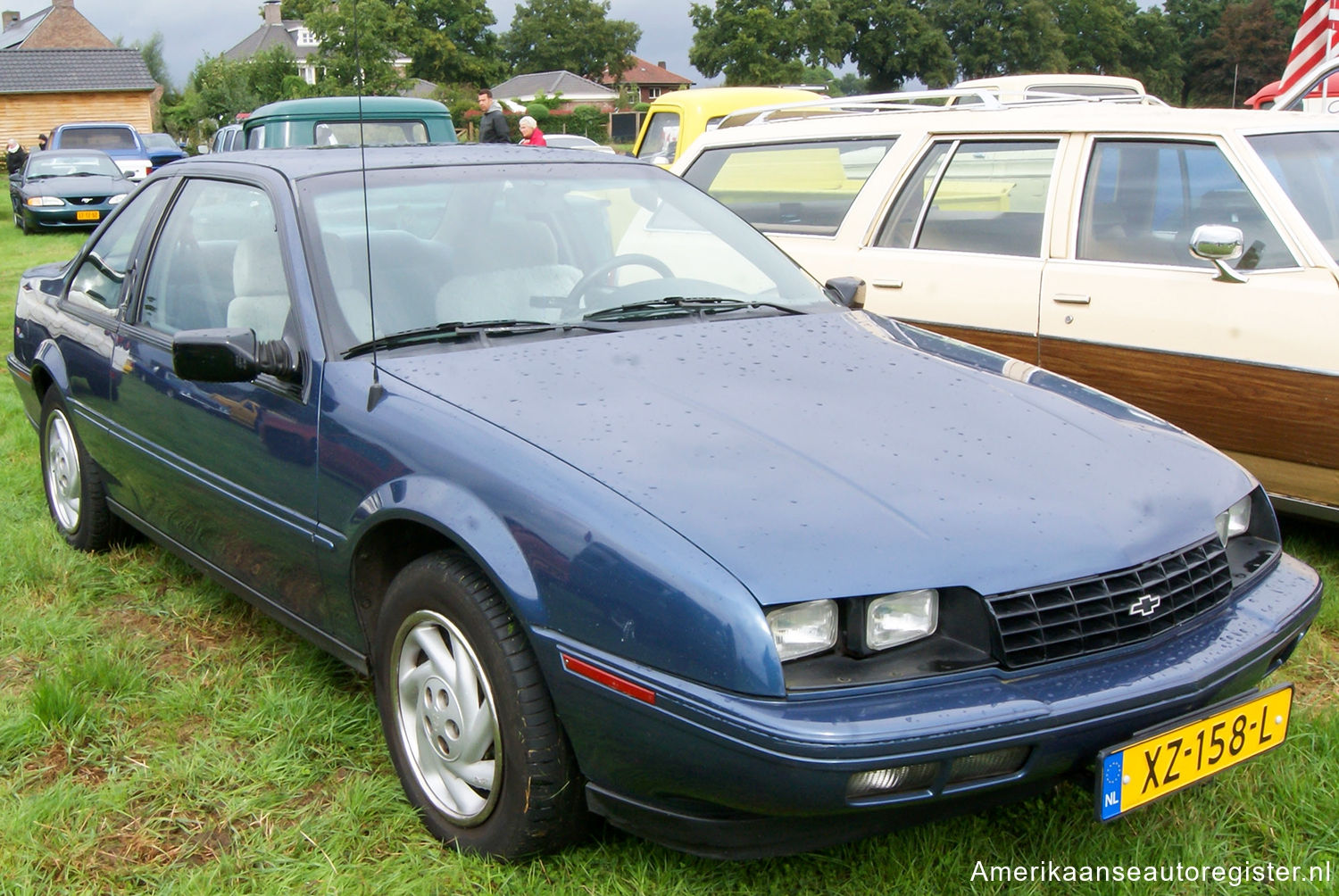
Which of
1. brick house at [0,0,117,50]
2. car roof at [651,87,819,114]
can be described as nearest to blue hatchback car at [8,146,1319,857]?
car roof at [651,87,819,114]

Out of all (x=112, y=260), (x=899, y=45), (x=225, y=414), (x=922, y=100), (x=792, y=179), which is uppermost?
(x=899, y=45)

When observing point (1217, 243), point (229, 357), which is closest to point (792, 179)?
point (1217, 243)

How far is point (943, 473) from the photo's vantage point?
7.65 feet

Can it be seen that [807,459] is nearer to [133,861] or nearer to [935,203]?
[133,861]

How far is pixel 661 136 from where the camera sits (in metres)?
12.0

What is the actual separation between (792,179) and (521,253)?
2.75 m

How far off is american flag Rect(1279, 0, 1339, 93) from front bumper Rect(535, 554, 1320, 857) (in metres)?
8.49

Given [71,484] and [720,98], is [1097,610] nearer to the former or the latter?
[71,484]

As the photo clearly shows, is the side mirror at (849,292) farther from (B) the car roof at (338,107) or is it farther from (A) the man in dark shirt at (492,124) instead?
(A) the man in dark shirt at (492,124)

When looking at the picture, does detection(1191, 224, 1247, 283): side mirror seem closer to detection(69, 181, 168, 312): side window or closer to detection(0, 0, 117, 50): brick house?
detection(69, 181, 168, 312): side window

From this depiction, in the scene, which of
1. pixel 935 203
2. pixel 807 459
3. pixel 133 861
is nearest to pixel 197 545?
pixel 133 861

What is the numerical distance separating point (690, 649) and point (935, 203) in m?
3.45

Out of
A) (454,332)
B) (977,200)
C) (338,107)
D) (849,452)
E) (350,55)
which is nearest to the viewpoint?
(849,452)

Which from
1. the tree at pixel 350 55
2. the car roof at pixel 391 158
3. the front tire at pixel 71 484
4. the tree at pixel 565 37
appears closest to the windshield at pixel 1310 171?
the car roof at pixel 391 158
